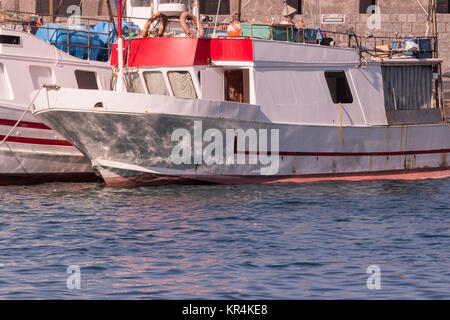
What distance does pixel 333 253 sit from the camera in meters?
13.5

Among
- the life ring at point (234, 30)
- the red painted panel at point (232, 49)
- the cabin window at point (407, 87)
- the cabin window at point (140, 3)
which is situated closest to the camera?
the red painted panel at point (232, 49)

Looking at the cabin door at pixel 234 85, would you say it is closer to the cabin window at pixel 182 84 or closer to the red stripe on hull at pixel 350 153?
the cabin window at pixel 182 84

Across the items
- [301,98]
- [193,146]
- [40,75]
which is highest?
[40,75]

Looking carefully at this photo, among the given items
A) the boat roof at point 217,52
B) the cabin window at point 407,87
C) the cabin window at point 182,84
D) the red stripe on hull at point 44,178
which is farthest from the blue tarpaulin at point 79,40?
the cabin window at point 407,87

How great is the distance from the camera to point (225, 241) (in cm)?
1452

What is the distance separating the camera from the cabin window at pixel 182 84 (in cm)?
2081

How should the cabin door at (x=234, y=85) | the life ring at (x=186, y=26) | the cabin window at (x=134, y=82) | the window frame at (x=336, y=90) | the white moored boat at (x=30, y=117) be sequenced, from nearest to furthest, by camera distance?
1. the life ring at (x=186, y=26)
2. the white moored boat at (x=30, y=117)
3. the cabin door at (x=234, y=85)
4. the cabin window at (x=134, y=82)
5. the window frame at (x=336, y=90)

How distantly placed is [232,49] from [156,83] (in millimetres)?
2149

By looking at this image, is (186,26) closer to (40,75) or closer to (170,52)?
(170,52)

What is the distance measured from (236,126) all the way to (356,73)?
4162mm

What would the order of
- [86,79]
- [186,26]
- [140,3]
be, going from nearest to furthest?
1. [186,26]
2. [86,79]
3. [140,3]

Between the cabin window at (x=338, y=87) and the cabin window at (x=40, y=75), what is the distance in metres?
7.27

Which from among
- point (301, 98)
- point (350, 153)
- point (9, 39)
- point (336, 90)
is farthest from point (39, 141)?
point (350, 153)
